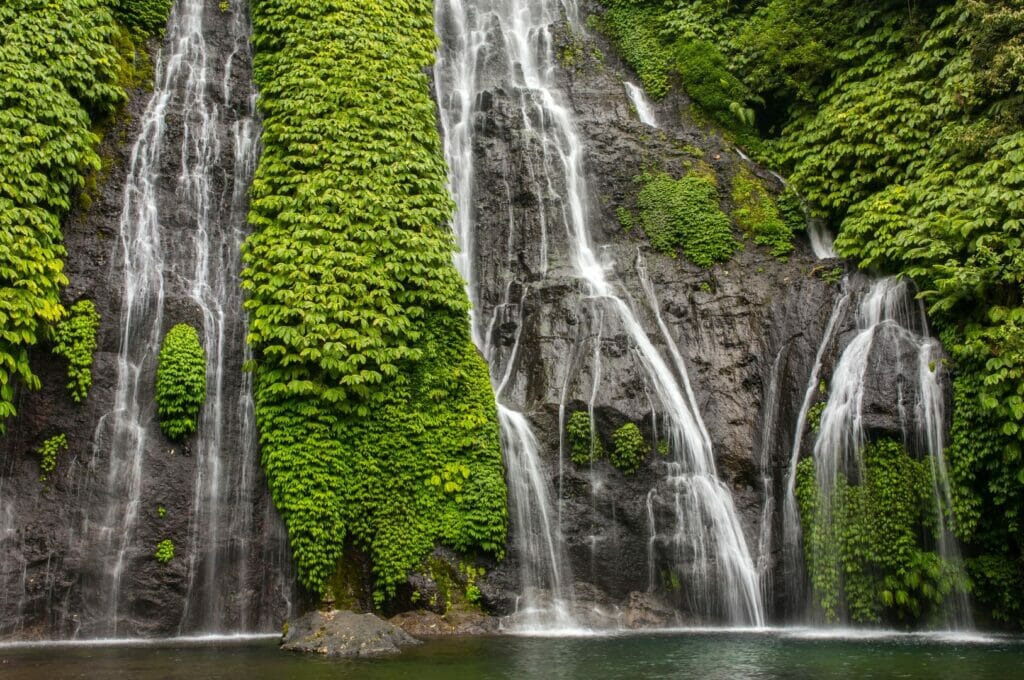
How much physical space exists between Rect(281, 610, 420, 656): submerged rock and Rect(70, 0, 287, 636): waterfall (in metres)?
2.00

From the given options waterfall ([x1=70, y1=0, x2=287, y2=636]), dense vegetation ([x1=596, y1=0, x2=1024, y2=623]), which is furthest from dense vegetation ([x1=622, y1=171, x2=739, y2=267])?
waterfall ([x1=70, y1=0, x2=287, y2=636])

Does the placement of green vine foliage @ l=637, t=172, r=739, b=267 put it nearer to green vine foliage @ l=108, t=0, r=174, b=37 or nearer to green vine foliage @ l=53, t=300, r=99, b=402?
green vine foliage @ l=53, t=300, r=99, b=402

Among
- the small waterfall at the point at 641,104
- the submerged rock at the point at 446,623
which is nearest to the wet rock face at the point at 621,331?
the submerged rock at the point at 446,623

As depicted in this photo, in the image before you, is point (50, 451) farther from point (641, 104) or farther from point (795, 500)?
point (641, 104)

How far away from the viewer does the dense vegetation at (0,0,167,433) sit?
12.8 metres

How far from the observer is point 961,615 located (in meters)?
12.9

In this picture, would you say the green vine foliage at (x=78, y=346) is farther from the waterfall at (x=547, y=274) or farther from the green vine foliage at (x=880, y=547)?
the green vine foliage at (x=880, y=547)

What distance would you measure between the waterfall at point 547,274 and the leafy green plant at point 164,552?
5.66m

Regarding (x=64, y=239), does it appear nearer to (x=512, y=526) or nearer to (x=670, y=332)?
(x=512, y=526)

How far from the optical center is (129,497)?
13.0 meters

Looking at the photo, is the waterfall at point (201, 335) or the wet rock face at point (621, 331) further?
the wet rock face at point (621, 331)

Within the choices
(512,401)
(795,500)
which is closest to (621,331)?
(512,401)

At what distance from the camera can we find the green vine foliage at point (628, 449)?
14.4 m

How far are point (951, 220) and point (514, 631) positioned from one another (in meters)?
10.7
